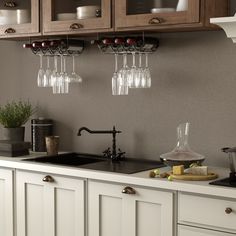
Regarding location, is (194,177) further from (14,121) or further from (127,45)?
→ (14,121)

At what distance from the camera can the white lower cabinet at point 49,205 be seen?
332 cm

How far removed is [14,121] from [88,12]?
3.41 feet

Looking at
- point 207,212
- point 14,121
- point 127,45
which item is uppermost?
point 127,45

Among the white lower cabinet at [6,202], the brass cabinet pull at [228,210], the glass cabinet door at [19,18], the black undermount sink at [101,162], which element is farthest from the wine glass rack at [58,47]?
the brass cabinet pull at [228,210]

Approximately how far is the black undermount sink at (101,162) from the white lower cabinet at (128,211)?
15cm

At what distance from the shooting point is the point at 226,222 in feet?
9.07

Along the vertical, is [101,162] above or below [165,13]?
below

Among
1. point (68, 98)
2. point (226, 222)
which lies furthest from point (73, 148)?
point (226, 222)

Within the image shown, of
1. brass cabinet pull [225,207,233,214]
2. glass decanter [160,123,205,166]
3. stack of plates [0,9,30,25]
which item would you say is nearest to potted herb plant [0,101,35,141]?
stack of plates [0,9,30,25]

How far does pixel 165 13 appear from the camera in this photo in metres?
3.17

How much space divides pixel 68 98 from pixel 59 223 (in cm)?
101

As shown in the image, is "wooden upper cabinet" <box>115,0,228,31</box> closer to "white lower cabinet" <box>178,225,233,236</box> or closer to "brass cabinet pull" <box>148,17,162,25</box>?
"brass cabinet pull" <box>148,17,162,25</box>

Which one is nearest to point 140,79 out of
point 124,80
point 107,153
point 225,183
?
point 124,80

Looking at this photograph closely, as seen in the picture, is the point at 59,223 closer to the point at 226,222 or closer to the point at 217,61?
the point at 226,222
